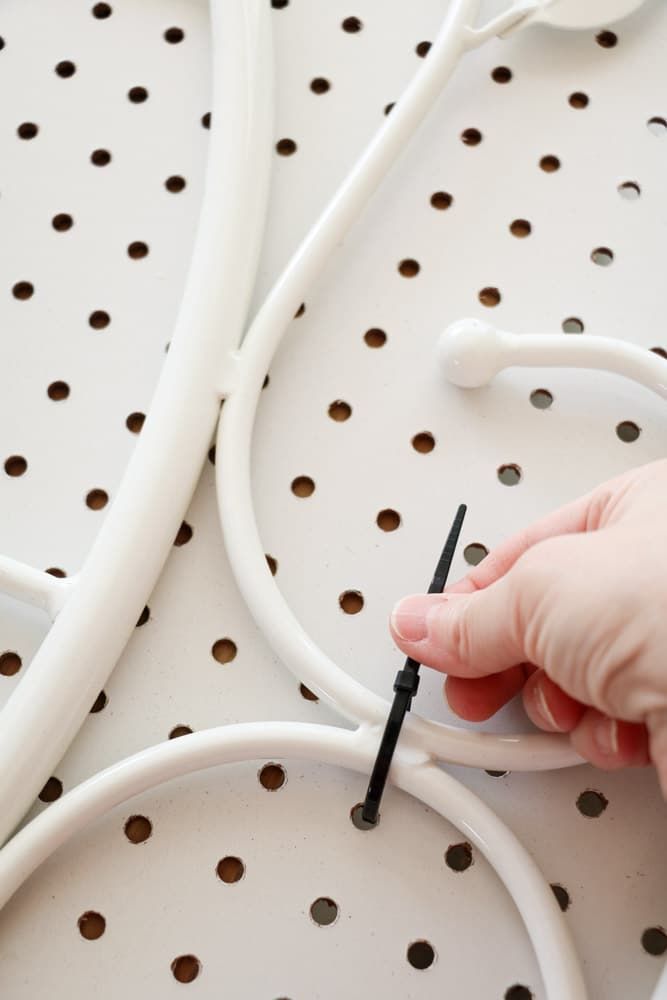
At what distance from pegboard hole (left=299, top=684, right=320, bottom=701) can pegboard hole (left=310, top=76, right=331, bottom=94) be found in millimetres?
320

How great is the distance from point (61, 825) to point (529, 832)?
0.18m

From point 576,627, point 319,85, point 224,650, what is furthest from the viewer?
point 319,85

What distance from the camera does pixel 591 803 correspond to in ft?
1.19

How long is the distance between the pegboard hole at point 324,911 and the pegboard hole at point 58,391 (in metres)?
0.26

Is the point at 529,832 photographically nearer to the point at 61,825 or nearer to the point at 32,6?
the point at 61,825

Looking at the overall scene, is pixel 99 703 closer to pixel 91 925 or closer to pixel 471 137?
pixel 91 925

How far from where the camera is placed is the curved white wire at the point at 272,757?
340 mm

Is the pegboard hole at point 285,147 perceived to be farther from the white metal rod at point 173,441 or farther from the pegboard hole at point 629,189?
the pegboard hole at point 629,189

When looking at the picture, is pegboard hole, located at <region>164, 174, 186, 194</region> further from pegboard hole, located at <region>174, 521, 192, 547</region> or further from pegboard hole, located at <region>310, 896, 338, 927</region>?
pegboard hole, located at <region>310, 896, 338, 927</region>

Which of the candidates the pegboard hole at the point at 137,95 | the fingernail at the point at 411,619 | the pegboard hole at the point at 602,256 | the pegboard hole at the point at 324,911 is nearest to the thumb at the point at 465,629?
the fingernail at the point at 411,619

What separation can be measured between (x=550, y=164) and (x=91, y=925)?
41 cm

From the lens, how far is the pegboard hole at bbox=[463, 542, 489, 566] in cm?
40

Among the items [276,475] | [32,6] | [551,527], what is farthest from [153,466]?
[32,6]

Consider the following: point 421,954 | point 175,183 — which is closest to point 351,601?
point 421,954
